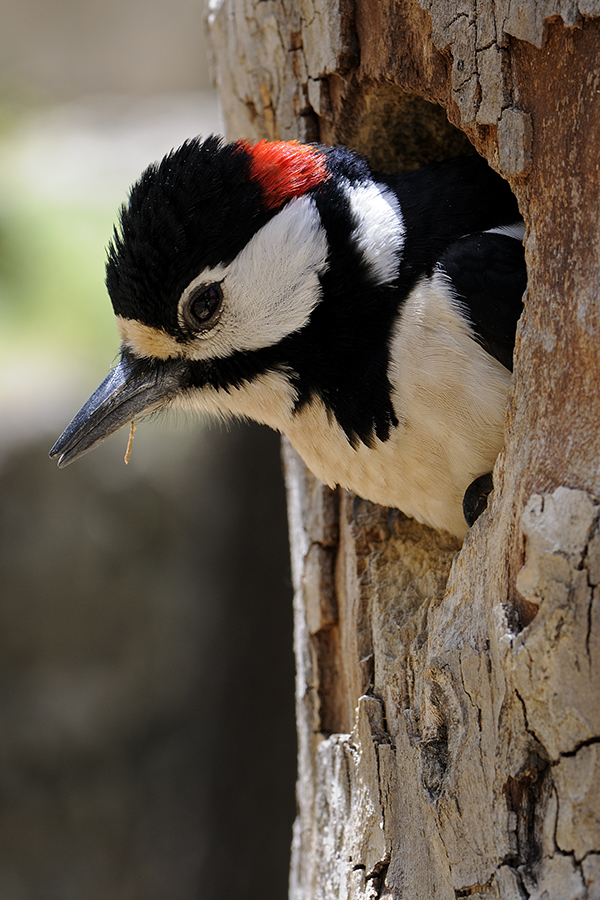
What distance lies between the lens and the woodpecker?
57.3 inches

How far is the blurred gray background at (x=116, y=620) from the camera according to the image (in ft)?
12.4

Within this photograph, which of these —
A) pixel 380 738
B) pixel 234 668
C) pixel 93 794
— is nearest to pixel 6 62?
pixel 234 668

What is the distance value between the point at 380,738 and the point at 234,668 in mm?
2964

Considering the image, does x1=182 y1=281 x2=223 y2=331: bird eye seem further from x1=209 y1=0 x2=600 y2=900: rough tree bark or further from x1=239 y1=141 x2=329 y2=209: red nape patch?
x1=209 y1=0 x2=600 y2=900: rough tree bark

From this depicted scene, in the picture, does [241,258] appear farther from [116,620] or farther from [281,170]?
[116,620]

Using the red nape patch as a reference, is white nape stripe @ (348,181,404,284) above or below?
below

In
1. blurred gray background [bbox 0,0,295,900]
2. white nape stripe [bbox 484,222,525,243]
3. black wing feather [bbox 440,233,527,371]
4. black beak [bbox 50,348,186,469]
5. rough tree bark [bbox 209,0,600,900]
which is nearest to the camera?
rough tree bark [bbox 209,0,600,900]

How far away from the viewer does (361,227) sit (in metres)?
1.57

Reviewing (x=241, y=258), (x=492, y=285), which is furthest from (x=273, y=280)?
(x=492, y=285)

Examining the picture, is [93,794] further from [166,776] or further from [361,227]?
[361,227]

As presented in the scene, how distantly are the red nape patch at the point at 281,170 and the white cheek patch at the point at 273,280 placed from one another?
0.05 metres

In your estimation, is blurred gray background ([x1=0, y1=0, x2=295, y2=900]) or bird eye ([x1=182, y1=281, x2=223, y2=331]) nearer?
bird eye ([x1=182, y1=281, x2=223, y2=331])

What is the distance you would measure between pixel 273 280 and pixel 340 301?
0.13 meters

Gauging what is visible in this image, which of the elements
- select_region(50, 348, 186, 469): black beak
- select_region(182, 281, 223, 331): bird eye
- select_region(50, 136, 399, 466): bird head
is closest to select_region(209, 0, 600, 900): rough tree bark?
select_region(50, 136, 399, 466): bird head
